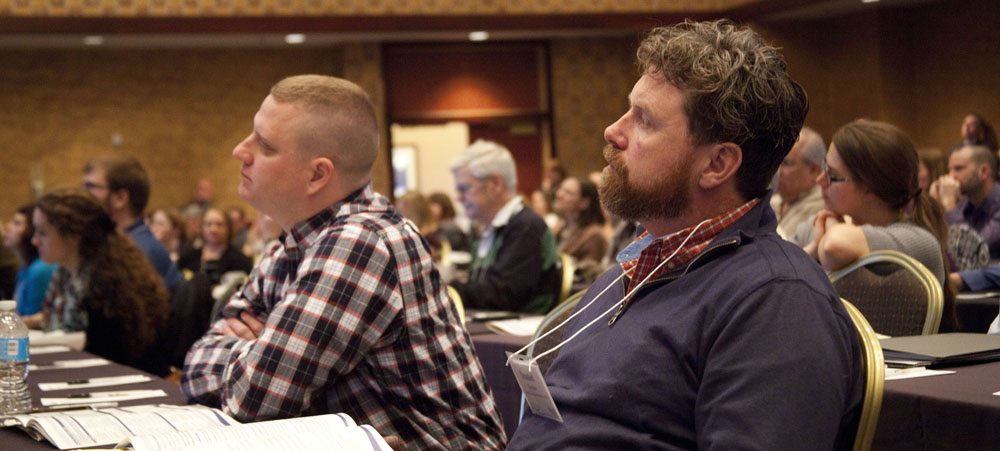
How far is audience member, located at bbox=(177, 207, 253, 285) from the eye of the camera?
24.0 ft

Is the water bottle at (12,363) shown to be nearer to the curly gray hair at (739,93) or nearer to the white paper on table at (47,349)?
the white paper on table at (47,349)

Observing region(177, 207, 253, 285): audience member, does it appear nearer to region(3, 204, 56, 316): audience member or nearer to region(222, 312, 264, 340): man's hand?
region(3, 204, 56, 316): audience member

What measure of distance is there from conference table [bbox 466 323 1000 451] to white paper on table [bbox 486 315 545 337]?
4.77 ft

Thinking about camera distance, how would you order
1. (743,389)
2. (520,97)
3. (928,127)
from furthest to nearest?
(520,97) < (928,127) < (743,389)

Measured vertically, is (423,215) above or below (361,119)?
below

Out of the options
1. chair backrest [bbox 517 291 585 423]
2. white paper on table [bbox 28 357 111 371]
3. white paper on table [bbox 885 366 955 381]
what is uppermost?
chair backrest [bbox 517 291 585 423]

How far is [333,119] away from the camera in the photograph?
2.13 m

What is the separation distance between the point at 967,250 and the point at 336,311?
4085mm

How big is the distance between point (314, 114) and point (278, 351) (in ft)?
1.73

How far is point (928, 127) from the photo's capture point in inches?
471

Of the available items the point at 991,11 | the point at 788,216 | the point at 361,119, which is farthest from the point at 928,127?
the point at 361,119

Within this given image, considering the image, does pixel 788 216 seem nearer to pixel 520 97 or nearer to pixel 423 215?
pixel 423 215

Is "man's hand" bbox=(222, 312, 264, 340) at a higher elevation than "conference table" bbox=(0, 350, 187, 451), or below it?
higher

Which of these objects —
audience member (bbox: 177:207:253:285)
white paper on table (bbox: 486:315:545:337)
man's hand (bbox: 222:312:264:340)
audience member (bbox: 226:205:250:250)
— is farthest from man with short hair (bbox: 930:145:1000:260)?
audience member (bbox: 226:205:250:250)
